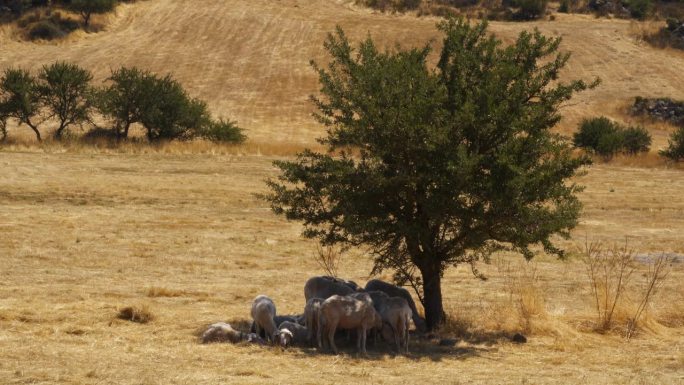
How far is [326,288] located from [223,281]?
5912mm

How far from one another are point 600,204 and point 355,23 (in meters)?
62.4

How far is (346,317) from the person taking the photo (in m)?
16.5

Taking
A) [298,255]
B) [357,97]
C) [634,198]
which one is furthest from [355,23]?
[357,97]

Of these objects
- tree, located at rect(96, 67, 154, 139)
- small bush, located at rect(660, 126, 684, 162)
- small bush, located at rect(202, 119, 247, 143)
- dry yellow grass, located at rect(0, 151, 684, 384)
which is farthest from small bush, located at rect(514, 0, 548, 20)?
dry yellow grass, located at rect(0, 151, 684, 384)

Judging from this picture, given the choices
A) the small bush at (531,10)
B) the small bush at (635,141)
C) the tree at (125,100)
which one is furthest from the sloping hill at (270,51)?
the tree at (125,100)

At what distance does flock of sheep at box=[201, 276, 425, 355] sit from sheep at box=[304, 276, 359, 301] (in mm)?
662

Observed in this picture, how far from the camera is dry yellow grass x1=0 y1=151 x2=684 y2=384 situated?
1502cm

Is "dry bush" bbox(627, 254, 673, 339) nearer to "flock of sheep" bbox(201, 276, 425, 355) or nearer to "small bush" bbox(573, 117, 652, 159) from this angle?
"flock of sheep" bbox(201, 276, 425, 355)

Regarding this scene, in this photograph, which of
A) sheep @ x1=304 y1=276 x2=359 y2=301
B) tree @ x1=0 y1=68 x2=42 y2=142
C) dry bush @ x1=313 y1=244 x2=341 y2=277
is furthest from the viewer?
tree @ x1=0 y1=68 x2=42 y2=142

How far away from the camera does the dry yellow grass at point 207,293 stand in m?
15.0

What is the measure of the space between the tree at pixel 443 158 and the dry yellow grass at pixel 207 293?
73.6 inches

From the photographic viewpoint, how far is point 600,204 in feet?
141

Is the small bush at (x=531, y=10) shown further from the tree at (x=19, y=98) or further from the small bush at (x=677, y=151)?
the tree at (x=19, y=98)

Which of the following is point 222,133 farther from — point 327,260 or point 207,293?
point 207,293
